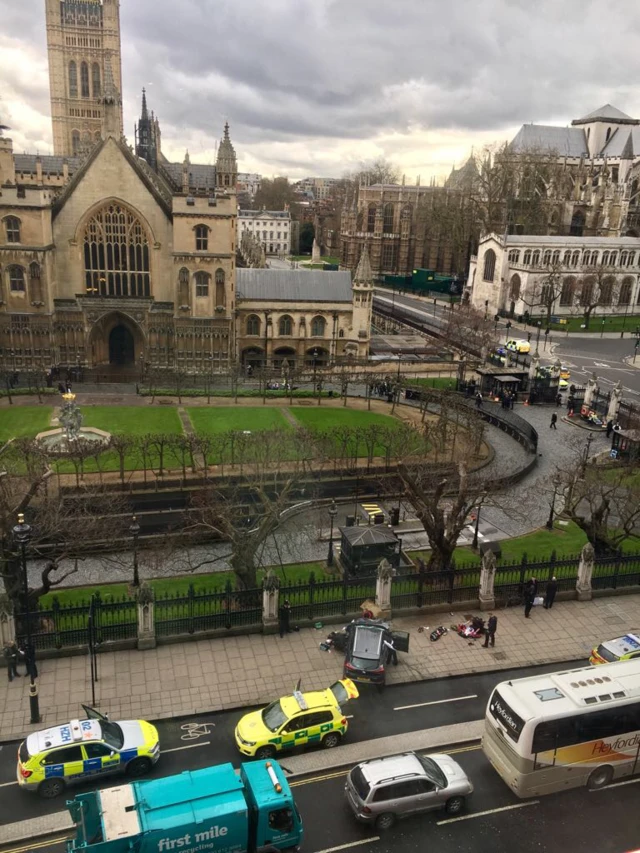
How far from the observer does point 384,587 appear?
25891mm

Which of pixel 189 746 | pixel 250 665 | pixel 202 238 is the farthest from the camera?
pixel 202 238

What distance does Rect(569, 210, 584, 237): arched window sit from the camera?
364 ft

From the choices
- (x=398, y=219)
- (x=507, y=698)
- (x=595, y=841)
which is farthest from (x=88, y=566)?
(x=398, y=219)

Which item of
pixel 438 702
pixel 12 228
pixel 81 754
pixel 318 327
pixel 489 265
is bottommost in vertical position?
pixel 438 702

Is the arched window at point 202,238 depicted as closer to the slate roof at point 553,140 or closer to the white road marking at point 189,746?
the white road marking at point 189,746

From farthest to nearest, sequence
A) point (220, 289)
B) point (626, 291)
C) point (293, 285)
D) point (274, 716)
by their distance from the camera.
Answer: point (626, 291)
point (293, 285)
point (220, 289)
point (274, 716)

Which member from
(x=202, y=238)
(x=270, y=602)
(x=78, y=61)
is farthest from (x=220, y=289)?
(x=78, y=61)

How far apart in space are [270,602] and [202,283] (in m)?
42.0

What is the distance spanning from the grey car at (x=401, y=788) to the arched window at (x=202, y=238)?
1987 inches

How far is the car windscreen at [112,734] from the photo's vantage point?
17.9 m

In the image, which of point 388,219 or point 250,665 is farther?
point 388,219

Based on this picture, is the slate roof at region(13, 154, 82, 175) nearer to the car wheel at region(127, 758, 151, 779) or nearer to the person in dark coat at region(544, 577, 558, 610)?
the person in dark coat at region(544, 577, 558, 610)

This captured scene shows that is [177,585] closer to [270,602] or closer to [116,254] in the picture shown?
[270,602]

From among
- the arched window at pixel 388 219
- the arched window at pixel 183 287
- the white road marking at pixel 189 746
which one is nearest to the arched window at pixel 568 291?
the arched window at pixel 388 219
